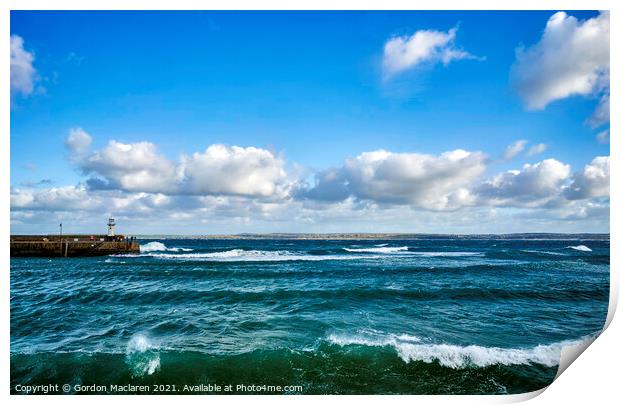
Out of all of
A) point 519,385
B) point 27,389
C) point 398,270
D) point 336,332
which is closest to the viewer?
point 27,389

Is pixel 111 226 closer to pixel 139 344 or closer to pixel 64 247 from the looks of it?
pixel 64 247

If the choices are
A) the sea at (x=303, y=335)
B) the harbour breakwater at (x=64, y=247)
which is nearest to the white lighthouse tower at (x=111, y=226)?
the harbour breakwater at (x=64, y=247)

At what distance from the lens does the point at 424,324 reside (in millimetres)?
6914

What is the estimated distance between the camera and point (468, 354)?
5.32 m

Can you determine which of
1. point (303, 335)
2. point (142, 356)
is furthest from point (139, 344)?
point (303, 335)

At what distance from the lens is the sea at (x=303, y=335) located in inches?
188

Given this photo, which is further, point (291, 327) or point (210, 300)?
point (210, 300)

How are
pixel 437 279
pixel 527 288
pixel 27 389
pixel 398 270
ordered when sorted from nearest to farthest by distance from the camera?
pixel 27 389 → pixel 527 288 → pixel 437 279 → pixel 398 270

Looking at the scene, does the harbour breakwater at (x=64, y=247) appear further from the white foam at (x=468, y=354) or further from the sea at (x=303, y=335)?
the white foam at (x=468, y=354)

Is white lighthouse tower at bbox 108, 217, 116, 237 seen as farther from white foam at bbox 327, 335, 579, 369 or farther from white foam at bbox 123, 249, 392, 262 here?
white foam at bbox 327, 335, 579, 369

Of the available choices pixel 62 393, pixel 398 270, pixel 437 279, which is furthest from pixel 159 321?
pixel 398 270

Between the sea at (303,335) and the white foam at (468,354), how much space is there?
31 millimetres

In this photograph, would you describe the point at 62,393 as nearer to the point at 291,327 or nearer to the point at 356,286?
the point at 291,327

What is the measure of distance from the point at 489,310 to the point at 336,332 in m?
4.56
